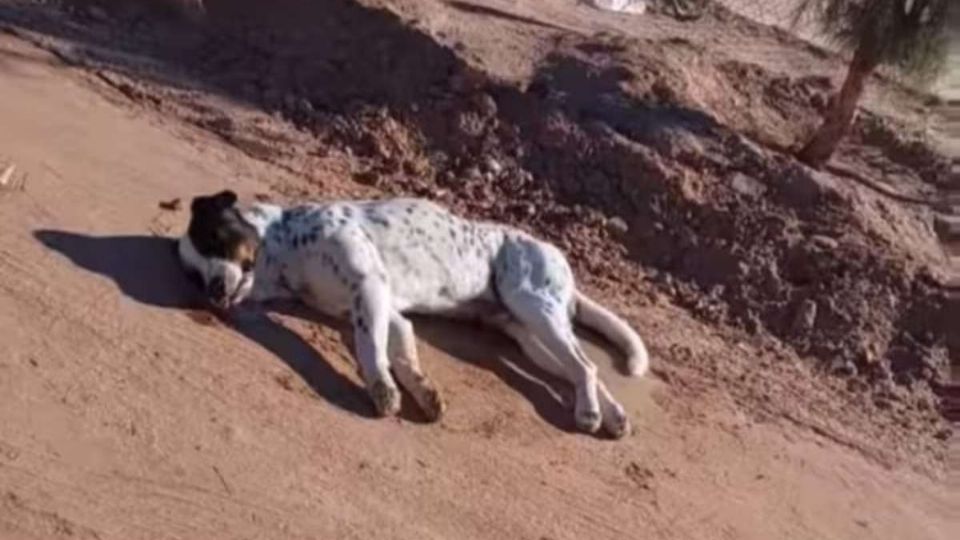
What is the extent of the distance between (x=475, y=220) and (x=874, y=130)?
3.26 meters

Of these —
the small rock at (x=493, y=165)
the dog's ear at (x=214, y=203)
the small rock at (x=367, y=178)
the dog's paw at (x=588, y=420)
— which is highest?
the dog's ear at (x=214, y=203)

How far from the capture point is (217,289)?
926cm

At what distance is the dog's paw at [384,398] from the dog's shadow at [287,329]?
0.04 metres

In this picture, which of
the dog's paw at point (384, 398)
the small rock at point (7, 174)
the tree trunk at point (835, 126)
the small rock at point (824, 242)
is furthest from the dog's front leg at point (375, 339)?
the tree trunk at point (835, 126)

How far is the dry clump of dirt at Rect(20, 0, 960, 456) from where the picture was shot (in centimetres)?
1136

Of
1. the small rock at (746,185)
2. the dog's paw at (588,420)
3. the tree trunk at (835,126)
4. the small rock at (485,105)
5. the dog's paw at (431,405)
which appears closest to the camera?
the dog's paw at (431,405)

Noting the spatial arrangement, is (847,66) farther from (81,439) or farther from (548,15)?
(81,439)

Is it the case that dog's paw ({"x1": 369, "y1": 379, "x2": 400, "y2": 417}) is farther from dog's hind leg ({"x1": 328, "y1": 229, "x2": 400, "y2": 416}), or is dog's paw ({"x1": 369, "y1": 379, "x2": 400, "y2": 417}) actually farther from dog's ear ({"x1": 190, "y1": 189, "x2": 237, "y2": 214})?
dog's ear ({"x1": 190, "y1": 189, "x2": 237, "y2": 214})

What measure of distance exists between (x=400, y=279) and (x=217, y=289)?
0.86m

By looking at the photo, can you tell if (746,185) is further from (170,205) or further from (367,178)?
(170,205)

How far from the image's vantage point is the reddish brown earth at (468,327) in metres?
8.48

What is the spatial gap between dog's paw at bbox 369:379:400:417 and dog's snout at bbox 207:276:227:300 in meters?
0.72

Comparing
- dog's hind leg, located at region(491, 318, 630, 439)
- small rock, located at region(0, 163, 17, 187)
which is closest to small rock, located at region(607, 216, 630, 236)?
dog's hind leg, located at region(491, 318, 630, 439)

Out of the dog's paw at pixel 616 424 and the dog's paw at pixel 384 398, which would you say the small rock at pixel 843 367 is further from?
the dog's paw at pixel 384 398
